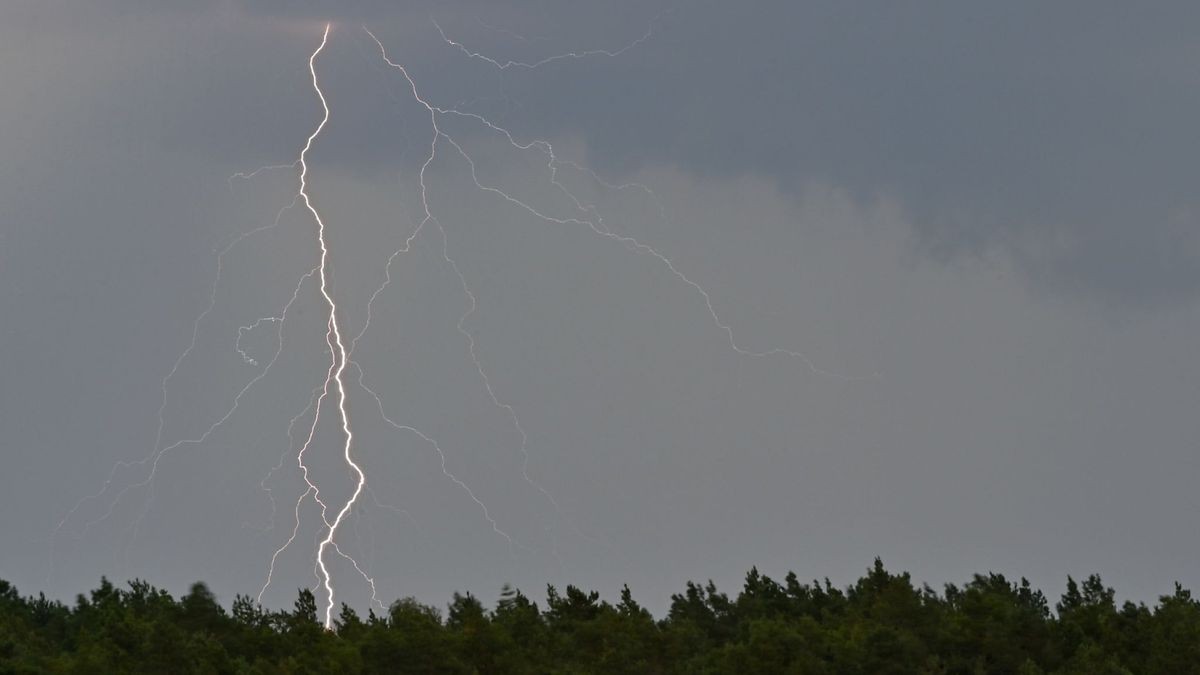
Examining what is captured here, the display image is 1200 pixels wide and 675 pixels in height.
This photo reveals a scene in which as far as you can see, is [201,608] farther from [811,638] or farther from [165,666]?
[811,638]

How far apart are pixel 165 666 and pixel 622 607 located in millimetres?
19442

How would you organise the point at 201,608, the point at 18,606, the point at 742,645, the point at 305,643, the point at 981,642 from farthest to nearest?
the point at 18,606 → the point at 201,608 → the point at 305,643 → the point at 981,642 → the point at 742,645

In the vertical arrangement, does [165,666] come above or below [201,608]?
below

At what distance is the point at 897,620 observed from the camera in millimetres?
83875

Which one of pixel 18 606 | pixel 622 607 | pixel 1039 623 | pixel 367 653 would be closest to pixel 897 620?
pixel 1039 623

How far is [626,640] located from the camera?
80312 mm

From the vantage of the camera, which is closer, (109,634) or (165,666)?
(165,666)

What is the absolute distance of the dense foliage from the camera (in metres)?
73.6

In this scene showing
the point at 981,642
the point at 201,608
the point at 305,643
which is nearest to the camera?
the point at 981,642

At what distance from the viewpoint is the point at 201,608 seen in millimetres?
93562

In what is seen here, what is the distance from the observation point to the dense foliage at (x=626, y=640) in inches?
2899

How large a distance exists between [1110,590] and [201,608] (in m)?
33.3

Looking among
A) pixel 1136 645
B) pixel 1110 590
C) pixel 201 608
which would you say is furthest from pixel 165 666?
pixel 1110 590

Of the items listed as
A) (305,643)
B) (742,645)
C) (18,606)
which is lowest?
(742,645)
